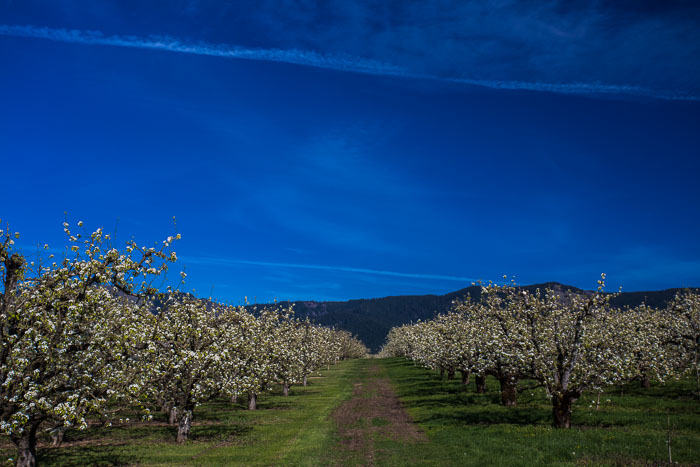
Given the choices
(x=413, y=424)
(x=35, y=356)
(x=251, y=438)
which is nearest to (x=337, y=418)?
(x=413, y=424)

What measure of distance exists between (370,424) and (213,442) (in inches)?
483

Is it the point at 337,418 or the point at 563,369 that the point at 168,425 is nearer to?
the point at 337,418

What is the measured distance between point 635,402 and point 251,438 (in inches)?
1185

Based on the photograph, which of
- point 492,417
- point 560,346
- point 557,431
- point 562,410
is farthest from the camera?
point 492,417

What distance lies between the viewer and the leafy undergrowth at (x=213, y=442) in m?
23.3

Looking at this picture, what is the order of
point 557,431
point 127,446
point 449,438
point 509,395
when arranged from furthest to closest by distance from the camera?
point 509,395 → point 449,438 → point 127,446 → point 557,431

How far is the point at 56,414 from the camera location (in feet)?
51.8

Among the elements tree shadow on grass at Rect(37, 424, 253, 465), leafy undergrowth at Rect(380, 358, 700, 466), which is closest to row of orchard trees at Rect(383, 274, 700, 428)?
leafy undergrowth at Rect(380, 358, 700, 466)

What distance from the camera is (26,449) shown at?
1872cm

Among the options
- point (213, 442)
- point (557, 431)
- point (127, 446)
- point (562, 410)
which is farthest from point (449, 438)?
point (127, 446)

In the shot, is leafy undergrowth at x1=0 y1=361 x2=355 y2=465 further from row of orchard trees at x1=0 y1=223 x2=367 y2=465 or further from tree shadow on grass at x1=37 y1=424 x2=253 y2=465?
row of orchard trees at x1=0 y1=223 x2=367 y2=465

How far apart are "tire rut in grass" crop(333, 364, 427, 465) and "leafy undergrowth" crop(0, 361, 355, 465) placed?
1.18 metres

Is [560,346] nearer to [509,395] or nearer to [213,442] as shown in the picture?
[509,395]

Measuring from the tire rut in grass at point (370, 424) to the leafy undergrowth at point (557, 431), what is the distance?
1.08m
